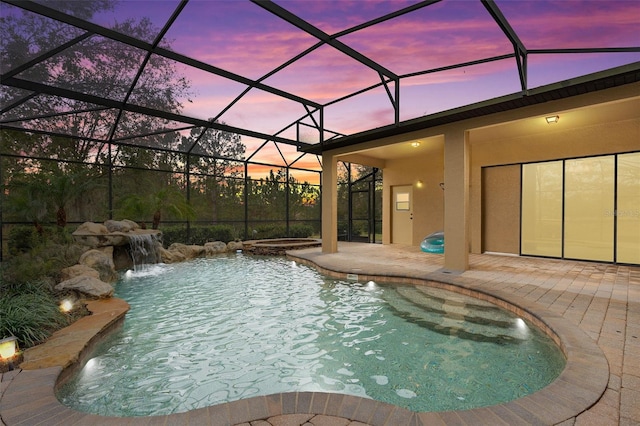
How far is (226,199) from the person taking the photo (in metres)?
13.8

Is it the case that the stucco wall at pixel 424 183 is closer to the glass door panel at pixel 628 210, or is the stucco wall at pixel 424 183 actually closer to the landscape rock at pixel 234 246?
the glass door panel at pixel 628 210

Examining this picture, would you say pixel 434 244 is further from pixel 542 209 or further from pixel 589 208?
pixel 589 208

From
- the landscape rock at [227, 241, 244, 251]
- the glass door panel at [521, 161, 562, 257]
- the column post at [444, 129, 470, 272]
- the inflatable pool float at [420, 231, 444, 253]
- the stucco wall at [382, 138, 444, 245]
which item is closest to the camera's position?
the column post at [444, 129, 470, 272]

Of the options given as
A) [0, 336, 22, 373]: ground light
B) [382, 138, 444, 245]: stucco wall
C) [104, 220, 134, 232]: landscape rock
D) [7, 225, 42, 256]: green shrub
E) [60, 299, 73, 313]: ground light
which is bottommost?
[60, 299, 73, 313]: ground light

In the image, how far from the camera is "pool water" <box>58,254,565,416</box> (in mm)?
2373

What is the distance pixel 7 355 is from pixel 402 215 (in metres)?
10.7

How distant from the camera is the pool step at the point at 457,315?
11.2ft

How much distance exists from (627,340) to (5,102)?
11.8 metres

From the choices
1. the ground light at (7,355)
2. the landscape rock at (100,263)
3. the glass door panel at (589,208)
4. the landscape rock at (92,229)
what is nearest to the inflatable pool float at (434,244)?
the glass door panel at (589,208)

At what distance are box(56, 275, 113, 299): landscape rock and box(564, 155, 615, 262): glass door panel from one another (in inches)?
378

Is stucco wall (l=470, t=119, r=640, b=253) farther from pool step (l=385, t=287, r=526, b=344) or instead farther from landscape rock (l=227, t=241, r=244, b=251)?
landscape rock (l=227, t=241, r=244, b=251)

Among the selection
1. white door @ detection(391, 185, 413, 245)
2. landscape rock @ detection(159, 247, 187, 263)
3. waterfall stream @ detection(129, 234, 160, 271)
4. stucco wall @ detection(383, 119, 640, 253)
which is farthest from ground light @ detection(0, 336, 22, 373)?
white door @ detection(391, 185, 413, 245)

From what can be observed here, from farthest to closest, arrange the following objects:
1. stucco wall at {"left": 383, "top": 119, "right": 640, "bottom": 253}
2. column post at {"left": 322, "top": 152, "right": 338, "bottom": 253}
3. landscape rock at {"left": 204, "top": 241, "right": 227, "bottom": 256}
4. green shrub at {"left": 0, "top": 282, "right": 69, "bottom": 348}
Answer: landscape rock at {"left": 204, "top": 241, "right": 227, "bottom": 256} < column post at {"left": 322, "top": 152, "right": 338, "bottom": 253} < stucco wall at {"left": 383, "top": 119, "right": 640, "bottom": 253} < green shrub at {"left": 0, "top": 282, "right": 69, "bottom": 348}

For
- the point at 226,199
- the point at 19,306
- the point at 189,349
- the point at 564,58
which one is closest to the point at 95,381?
the point at 189,349
